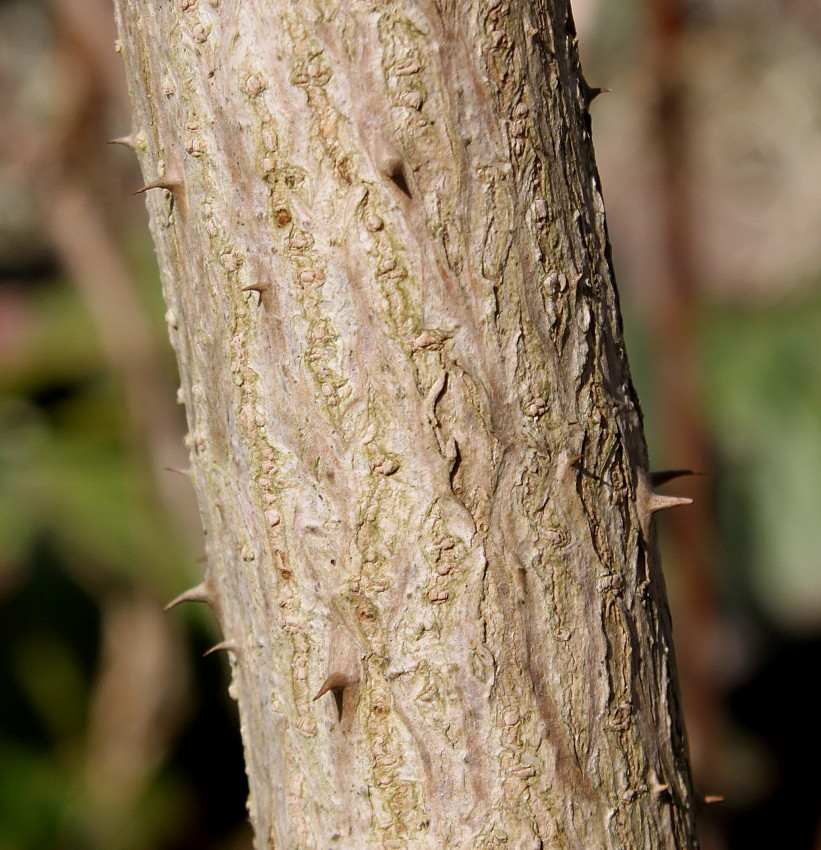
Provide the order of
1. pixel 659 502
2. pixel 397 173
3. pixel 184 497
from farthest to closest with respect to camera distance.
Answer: pixel 184 497 → pixel 659 502 → pixel 397 173

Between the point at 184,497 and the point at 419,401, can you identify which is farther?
the point at 184,497

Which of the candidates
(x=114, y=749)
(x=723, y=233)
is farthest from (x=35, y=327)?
(x=723, y=233)

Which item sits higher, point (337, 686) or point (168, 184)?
point (168, 184)

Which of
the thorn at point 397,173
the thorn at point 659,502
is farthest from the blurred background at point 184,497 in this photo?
the thorn at point 397,173

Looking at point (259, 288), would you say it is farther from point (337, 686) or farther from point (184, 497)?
point (184, 497)

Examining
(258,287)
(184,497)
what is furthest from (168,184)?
(184,497)

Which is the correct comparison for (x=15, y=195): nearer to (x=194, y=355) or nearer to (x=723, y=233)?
(x=723, y=233)

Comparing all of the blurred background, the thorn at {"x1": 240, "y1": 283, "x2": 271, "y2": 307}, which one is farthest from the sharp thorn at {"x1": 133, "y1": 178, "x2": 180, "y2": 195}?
the blurred background

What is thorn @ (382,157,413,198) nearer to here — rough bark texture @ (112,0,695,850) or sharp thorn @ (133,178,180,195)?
rough bark texture @ (112,0,695,850)
